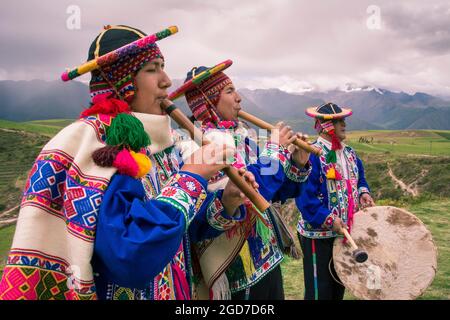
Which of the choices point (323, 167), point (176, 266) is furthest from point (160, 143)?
point (323, 167)

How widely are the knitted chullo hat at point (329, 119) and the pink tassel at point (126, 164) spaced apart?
10.8 feet

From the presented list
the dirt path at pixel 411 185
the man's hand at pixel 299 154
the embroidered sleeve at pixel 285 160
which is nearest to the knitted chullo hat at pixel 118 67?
the embroidered sleeve at pixel 285 160

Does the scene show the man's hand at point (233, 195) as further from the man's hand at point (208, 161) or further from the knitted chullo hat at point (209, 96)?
the knitted chullo hat at point (209, 96)

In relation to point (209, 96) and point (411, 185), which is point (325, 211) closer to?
point (209, 96)

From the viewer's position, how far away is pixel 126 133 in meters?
1.47

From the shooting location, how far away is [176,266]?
1.83m

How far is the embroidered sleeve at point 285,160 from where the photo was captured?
8.54 ft

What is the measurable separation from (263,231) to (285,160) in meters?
0.53

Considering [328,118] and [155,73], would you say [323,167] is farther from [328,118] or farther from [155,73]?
[155,73]

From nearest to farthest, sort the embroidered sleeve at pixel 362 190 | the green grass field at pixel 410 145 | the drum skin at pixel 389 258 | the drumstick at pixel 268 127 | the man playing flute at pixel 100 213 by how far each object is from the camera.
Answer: the man playing flute at pixel 100 213
the drumstick at pixel 268 127
the drum skin at pixel 389 258
the embroidered sleeve at pixel 362 190
the green grass field at pixel 410 145

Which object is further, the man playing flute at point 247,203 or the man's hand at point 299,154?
the man's hand at point 299,154

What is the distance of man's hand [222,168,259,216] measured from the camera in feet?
6.47

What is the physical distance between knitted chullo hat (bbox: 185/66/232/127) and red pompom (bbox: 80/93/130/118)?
4.74 ft

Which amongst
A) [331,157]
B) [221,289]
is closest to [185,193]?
[221,289]
